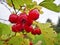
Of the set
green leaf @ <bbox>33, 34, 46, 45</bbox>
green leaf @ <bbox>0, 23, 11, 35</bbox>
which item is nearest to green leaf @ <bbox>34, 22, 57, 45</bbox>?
green leaf @ <bbox>33, 34, 46, 45</bbox>

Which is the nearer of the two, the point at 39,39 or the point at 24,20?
the point at 24,20

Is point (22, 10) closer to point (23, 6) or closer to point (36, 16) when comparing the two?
point (23, 6)

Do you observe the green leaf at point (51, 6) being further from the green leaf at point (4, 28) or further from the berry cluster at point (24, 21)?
the green leaf at point (4, 28)

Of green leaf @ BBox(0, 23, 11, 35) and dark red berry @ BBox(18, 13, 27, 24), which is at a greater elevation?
dark red berry @ BBox(18, 13, 27, 24)

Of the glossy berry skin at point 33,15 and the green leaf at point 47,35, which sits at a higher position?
the glossy berry skin at point 33,15

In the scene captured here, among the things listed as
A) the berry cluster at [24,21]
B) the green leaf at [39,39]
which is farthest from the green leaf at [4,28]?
the green leaf at [39,39]

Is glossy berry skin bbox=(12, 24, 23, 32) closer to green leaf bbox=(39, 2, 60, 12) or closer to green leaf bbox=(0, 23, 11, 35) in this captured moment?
green leaf bbox=(0, 23, 11, 35)

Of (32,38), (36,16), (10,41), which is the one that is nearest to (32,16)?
(36,16)

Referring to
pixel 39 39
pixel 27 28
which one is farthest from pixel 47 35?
pixel 39 39

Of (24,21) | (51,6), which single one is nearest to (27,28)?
(24,21)

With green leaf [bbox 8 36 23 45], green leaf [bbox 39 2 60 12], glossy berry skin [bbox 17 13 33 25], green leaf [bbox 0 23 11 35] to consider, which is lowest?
green leaf [bbox 8 36 23 45]

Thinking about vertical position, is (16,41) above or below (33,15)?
below

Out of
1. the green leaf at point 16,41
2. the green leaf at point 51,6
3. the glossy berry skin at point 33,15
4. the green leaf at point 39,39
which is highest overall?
the green leaf at point 51,6

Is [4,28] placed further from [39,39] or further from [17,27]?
[39,39]
